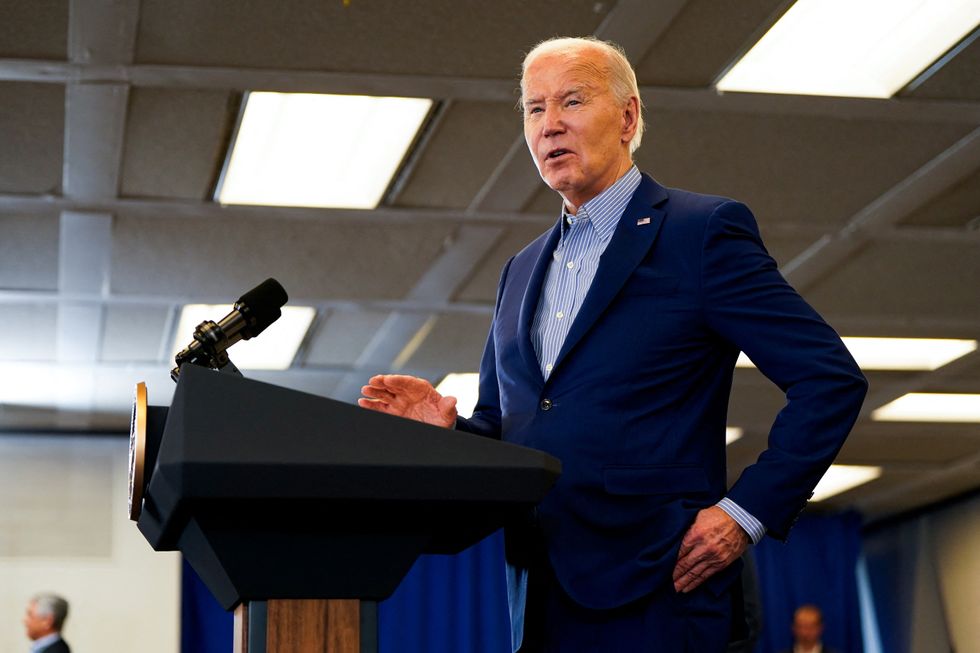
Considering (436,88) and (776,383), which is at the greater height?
(436,88)

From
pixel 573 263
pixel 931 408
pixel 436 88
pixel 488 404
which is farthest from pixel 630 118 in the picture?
pixel 931 408

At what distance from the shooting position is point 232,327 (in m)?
1.18

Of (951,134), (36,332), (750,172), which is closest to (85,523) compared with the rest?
(36,332)

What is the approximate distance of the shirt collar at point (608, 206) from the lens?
1.38 metres

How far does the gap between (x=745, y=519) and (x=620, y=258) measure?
0.93 feet

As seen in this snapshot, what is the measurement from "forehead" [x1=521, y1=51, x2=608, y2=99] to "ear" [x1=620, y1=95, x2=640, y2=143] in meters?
0.05

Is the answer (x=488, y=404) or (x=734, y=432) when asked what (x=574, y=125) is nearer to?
(x=488, y=404)

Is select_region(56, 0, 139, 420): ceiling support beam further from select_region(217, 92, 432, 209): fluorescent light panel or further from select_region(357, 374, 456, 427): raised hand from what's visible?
select_region(357, 374, 456, 427): raised hand

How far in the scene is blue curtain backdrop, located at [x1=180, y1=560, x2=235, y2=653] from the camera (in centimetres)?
807

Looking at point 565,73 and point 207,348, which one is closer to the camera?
point 207,348

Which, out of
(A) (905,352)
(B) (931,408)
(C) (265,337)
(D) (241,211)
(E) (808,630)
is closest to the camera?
(D) (241,211)

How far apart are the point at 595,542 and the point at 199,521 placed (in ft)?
1.30

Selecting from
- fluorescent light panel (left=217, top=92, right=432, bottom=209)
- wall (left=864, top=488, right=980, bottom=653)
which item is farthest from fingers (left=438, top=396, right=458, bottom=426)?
wall (left=864, top=488, right=980, bottom=653)

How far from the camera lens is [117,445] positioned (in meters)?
7.39
